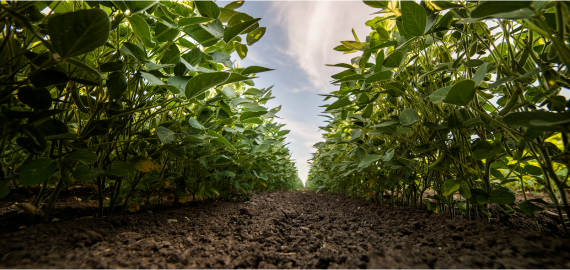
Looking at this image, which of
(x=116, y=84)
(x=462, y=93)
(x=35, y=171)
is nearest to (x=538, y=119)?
(x=462, y=93)

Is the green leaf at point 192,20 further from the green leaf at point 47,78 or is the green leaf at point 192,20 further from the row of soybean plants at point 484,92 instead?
the row of soybean plants at point 484,92

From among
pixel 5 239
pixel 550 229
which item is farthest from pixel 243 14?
pixel 550 229

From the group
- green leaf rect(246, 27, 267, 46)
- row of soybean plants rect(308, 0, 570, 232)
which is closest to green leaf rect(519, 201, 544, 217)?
row of soybean plants rect(308, 0, 570, 232)

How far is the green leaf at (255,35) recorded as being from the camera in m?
0.88

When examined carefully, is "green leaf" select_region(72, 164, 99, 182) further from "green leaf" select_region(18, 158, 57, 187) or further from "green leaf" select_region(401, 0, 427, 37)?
"green leaf" select_region(401, 0, 427, 37)

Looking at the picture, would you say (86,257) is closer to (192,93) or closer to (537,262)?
(192,93)

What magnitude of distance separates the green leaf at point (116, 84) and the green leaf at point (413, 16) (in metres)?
0.88

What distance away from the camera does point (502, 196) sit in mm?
648

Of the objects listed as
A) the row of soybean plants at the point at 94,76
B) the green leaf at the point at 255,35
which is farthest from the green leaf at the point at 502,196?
the green leaf at the point at 255,35

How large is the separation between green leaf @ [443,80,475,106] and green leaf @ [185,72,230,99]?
1.76 feet

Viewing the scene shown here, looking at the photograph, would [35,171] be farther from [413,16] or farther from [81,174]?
[413,16]

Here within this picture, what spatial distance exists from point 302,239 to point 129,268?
2.12 feet

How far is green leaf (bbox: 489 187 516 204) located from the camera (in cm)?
63

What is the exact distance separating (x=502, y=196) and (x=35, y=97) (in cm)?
132
